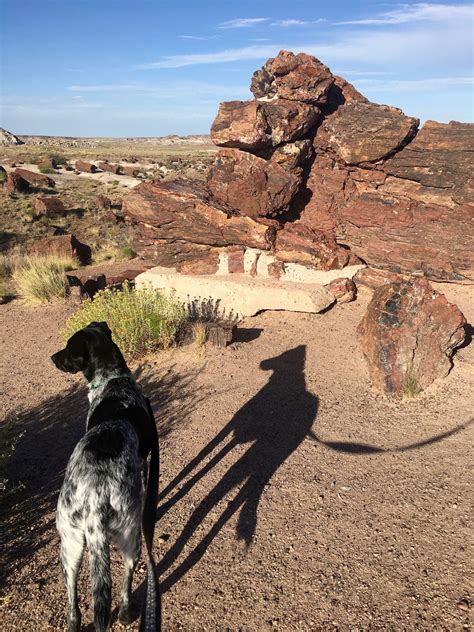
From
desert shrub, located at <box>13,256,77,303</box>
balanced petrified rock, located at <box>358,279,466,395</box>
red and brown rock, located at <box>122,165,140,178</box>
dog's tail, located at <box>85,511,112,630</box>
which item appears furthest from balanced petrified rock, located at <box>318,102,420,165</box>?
red and brown rock, located at <box>122,165,140,178</box>

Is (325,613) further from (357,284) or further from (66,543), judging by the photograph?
(357,284)

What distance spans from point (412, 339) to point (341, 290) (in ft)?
11.2

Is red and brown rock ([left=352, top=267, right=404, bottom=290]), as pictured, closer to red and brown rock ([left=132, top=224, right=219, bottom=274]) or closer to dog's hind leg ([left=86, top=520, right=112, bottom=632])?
red and brown rock ([left=132, top=224, right=219, bottom=274])

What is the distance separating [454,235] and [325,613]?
29.2 feet

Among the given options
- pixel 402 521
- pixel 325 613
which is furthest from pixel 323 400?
pixel 325 613

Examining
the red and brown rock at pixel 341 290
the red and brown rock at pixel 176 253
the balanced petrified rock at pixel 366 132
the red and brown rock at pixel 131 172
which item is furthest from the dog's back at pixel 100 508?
the red and brown rock at pixel 131 172

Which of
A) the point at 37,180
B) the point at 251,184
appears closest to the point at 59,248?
the point at 251,184

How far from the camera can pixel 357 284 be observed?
11.0m

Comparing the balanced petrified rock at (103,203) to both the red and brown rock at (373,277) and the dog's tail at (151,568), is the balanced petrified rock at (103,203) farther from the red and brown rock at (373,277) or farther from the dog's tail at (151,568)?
the dog's tail at (151,568)

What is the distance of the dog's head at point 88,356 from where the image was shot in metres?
3.60

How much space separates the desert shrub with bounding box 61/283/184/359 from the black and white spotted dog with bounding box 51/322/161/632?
5135 millimetres

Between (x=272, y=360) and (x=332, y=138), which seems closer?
(x=272, y=360)

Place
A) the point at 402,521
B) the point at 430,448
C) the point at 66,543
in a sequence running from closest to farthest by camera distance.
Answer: the point at 66,543
the point at 402,521
the point at 430,448

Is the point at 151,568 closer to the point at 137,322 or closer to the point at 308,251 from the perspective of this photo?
the point at 137,322
